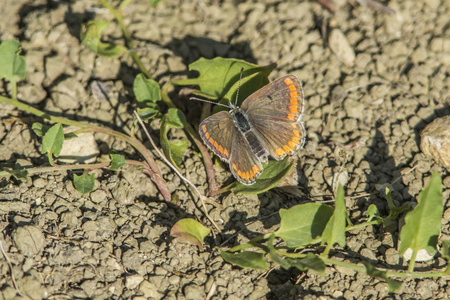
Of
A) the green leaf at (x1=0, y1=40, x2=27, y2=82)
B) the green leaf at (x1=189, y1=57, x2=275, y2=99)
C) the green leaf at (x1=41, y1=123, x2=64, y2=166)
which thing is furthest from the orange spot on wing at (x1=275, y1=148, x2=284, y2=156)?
the green leaf at (x1=0, y1=40, x2=27, y2=82)

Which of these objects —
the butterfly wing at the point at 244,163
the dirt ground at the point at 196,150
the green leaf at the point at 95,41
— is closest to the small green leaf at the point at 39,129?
the dirt ground at the point at 196,150

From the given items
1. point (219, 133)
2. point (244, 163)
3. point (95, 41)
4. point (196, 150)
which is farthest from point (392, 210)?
point (95, 41)

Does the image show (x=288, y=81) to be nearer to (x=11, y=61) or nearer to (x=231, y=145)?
(x=231, y=145)

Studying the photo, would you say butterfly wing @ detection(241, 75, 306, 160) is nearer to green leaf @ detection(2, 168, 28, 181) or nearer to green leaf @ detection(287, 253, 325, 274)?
green leaf @ detection(287, 253, 325, 274)

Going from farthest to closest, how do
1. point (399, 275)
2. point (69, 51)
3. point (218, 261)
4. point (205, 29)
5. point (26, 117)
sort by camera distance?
point (205, 29)
point (69, 51)
point (26, 117)
point (218, 261)
point (399, 275)

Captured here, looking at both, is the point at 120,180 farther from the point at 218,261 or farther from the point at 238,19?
the point at 238,19

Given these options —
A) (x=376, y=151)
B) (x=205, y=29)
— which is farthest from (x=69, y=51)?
(x=376, y=151)
